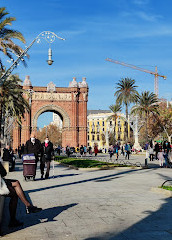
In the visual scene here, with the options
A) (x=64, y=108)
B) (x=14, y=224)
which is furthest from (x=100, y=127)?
(x=14, y=224)

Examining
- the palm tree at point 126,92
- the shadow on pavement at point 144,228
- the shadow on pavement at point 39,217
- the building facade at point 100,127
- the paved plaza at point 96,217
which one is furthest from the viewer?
the building facade at point 100,127

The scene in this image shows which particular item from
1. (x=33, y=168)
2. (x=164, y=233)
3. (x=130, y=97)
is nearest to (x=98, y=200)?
(x=164, y=233)

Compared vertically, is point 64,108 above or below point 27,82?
below

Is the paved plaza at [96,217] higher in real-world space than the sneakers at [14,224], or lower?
lower

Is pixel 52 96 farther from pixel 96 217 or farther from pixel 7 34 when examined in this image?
pixel 96 217

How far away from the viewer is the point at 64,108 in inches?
2498

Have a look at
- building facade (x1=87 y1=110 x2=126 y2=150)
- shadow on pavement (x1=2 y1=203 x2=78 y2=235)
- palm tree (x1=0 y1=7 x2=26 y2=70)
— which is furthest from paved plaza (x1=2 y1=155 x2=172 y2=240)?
building facade (x1=87 y1=110 x2=126 y2=150)

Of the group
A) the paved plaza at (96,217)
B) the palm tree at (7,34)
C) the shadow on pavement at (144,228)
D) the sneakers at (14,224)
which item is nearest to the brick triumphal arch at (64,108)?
the palm tree at (7,34)

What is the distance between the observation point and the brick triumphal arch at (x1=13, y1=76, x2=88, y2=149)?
62562mm

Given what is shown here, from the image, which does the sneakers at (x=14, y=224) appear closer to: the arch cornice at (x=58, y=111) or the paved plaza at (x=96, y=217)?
the paved plaza at (x=96, y=217)

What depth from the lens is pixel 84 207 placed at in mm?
7109

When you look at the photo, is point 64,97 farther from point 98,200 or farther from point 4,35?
point 98,200

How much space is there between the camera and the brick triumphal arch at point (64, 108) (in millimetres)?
62562

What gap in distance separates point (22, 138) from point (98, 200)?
55.2 meters
